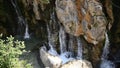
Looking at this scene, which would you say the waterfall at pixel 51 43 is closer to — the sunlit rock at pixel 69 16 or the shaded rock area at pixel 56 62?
the shaded rock area at pixel 56 62

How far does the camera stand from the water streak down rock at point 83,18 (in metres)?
13.8

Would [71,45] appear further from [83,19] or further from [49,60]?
[83,19]

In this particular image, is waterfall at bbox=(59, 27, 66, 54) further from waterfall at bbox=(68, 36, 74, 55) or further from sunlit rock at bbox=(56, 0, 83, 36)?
sunlit rock at bbox=(56, 0, 83, 36)

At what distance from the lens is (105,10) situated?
14.2 m

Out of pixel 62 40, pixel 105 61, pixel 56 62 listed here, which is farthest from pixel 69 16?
pixel 105 61

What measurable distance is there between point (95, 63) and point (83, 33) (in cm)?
184

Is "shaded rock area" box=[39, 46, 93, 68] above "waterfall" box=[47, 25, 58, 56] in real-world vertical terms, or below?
below

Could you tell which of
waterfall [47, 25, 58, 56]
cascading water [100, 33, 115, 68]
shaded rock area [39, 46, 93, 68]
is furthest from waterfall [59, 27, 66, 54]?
cascading water [100, 33, 115, 68]

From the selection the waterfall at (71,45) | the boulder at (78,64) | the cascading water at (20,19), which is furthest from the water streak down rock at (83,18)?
the cascading water at (20,19)

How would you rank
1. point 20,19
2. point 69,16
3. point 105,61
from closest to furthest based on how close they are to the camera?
point 69,16 < point 105,61 < point 20,19

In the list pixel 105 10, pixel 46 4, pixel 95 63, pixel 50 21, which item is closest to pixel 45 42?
pixel 50 21

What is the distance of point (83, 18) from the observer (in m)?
14.4

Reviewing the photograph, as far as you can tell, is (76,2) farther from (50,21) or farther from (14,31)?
(14,31)

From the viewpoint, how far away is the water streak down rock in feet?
45.4
